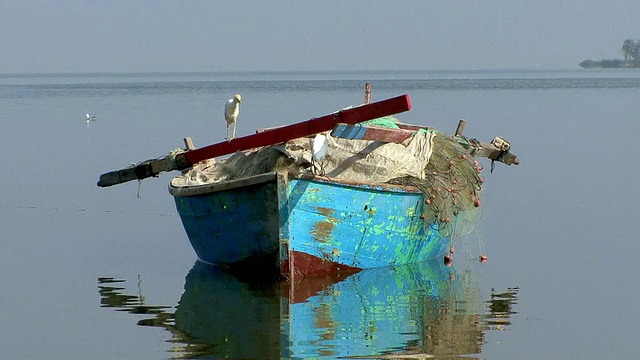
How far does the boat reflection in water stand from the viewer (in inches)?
427

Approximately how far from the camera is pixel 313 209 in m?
13.3

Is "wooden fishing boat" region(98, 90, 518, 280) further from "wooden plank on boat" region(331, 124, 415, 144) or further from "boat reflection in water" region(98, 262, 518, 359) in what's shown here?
"boat reflection in water" region(98, 262, 518, 359)

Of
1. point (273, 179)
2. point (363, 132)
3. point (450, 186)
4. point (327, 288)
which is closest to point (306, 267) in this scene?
point (327, 288)

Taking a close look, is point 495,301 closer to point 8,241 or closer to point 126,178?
point 126,178

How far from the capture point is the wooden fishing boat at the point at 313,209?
13.2 metres

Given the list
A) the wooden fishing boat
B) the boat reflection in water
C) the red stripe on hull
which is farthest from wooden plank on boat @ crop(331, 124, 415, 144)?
the boat reflection in water

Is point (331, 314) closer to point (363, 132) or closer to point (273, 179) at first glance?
point (273, 179)

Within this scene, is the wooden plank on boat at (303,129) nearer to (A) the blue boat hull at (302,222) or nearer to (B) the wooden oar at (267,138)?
(B) the wooden oar at (267,138)

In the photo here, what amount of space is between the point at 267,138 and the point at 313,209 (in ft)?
3.54

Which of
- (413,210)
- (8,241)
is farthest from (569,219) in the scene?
(8,241)

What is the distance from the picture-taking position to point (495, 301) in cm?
1302

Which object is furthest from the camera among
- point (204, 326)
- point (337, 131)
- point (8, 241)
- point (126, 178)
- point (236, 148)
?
point (8, 241)

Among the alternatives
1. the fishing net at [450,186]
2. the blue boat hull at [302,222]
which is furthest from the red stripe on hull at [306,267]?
the fishing net at [450,186]

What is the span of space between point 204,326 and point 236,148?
9.09 feet
